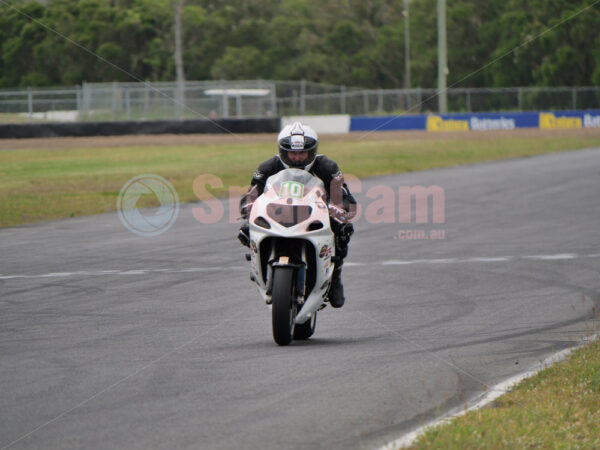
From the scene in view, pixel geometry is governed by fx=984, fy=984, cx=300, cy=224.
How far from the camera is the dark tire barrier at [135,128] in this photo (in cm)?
4250

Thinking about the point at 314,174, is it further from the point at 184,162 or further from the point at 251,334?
the point at 184,162

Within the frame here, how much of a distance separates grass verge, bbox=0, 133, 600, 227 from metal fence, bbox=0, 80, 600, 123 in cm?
468

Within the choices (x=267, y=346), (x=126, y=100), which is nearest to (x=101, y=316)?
(x=267, y=346)

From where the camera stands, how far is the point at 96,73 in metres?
86.3

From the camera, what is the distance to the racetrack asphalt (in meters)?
5.52

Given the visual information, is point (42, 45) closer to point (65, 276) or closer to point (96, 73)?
point (96, 73)

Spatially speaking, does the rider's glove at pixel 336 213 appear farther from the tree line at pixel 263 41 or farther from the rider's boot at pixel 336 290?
the tree line at pixel 263 41

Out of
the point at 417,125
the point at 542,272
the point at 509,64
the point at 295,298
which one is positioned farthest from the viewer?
the point at 509,64

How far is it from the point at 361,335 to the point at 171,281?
3550mm

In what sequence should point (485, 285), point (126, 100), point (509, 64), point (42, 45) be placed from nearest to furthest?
point (485, 285)
point (126, 100)
point (509, 64)
point (42, 45)
